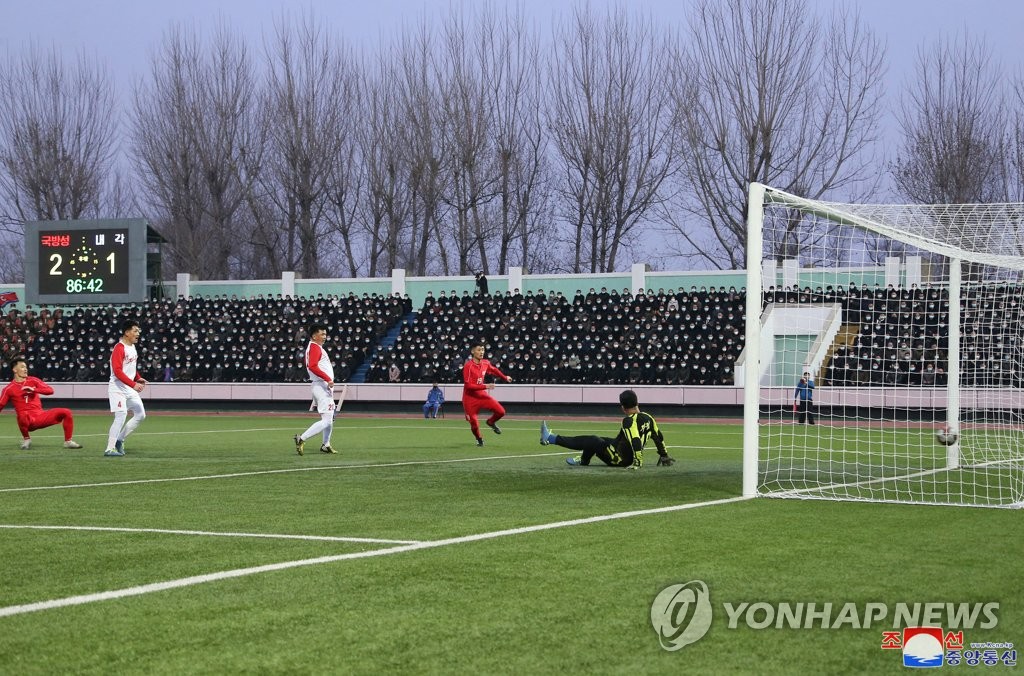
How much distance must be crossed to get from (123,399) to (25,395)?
2632mm

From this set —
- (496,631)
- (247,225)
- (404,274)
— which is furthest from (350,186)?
(496,631)

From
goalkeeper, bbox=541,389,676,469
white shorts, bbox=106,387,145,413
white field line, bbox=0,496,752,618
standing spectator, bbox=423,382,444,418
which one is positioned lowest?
standing spectator, bbox=423,382,444,418

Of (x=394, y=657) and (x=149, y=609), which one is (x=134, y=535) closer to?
(x=149, y=609)

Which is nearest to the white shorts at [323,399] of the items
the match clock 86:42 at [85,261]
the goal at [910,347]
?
the goal at [910,347]

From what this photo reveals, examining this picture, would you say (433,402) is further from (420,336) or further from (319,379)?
(319,379)

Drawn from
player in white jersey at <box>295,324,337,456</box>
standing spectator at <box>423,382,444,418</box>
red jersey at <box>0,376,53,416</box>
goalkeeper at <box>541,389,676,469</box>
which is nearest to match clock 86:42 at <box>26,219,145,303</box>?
standing spectator at <box>423,382,444,418</box>

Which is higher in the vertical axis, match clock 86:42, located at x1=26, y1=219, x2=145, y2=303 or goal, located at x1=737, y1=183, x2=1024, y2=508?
match clock 86:42, located at x1=26, y1=219, x2=145, y2=303

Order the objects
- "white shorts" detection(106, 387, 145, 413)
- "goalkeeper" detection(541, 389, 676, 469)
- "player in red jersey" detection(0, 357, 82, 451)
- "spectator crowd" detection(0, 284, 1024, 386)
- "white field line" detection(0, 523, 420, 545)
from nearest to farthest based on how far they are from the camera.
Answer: "white field line" detection(0, 523, 420, 545) < "goalkeeper" detection(541, 389, 676, 469) < "white shorts" detection(106, 387, 145, 413) < "player in red jersey" detection(0, 357, 82, 451) < "spectator crowd" detection(0, 284, 1024, 386)

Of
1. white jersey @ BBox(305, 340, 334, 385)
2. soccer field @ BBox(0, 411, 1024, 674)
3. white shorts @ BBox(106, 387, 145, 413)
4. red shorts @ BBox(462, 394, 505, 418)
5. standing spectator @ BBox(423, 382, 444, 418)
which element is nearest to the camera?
soccer field @ BBox(0, 411, 1024, 674)

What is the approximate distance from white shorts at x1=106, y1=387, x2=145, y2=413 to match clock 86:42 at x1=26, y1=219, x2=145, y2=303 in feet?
73.9

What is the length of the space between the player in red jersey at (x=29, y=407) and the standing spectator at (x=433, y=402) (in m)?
16.9

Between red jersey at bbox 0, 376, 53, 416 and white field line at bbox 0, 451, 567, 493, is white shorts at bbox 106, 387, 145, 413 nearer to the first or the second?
white field line at bbox 0, 451, 567, 493

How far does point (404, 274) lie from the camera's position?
148ft

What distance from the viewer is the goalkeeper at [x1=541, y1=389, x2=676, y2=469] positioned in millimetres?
13438
